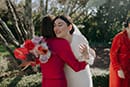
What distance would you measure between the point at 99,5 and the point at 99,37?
163 centimetres

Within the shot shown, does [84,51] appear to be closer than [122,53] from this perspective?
Yes

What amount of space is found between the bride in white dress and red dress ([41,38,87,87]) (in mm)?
91

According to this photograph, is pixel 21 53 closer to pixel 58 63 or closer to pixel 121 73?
pixel 58 63

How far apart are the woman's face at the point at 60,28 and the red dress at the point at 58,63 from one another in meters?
0.09

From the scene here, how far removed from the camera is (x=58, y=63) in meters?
3.26

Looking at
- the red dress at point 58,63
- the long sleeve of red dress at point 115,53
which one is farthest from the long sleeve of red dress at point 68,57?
the long sleeve of red dress at point 115,53

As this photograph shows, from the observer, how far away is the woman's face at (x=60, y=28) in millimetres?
3311

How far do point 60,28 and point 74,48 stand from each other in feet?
0.97

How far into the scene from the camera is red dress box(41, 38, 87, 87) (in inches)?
126

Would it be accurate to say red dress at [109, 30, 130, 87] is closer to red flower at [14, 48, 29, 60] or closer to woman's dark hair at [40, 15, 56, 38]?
woman's dark hair at [40, 15, 56, 38]

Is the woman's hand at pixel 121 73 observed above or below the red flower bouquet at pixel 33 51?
below

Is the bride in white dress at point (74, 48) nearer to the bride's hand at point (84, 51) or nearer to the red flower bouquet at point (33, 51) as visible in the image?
the bride's hand at point (84, 51)

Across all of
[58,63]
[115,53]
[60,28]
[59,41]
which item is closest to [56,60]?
[58,63]

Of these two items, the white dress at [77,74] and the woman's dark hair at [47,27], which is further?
the white dress at [77,74]
